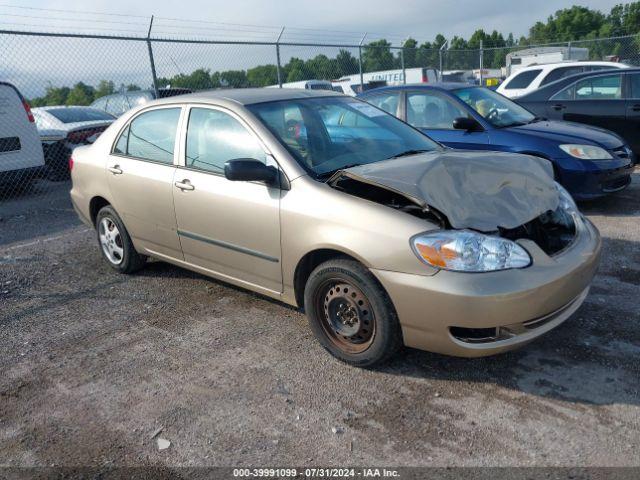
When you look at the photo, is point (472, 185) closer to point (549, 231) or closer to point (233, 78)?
point (549, 231)

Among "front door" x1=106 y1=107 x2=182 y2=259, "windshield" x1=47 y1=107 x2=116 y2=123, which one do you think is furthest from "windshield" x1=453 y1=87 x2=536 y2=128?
"windshield" x1=47 y1=107 x2=116 y2=123

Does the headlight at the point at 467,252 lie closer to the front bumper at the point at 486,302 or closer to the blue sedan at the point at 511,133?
the front bumper at the point at 486,302

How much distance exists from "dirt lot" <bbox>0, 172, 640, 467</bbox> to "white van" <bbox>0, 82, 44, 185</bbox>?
16.7 ft

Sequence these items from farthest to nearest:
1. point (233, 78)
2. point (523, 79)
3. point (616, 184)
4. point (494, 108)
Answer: point (233, 78) < point (523, 79) < point (494, 108) < point (616, 184)

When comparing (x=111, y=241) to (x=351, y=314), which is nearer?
(x=351, y=314)

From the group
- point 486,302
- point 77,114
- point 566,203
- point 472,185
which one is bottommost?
point 486,302

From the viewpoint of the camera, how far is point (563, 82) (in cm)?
887

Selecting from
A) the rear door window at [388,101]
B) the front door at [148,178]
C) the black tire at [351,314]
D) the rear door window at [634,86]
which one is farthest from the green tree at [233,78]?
the black tire at [351,314]

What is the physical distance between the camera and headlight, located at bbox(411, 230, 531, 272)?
2.90 m

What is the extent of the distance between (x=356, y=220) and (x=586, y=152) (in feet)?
13.6

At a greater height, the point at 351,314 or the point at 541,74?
A: the point at 541,74

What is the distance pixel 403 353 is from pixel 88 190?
11.3 ft

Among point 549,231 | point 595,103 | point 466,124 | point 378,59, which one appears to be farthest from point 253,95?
point 378,59

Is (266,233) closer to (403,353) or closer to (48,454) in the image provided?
(403,353)
